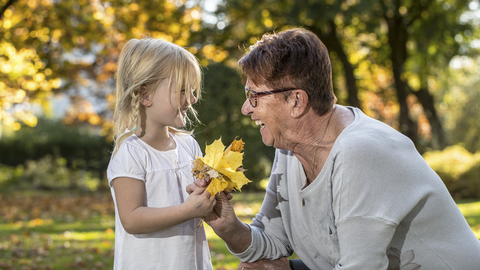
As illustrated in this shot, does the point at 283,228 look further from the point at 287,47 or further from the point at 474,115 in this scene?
the point at 474,115

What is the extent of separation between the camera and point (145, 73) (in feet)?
7.98

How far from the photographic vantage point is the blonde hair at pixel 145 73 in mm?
2447

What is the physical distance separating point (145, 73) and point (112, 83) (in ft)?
68.6

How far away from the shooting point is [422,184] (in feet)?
6.50

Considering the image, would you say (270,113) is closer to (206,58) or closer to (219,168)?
(219,168)

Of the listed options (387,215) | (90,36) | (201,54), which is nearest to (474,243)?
(387,215)

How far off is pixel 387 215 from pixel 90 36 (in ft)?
25.4

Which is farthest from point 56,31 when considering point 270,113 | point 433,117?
point 433,117

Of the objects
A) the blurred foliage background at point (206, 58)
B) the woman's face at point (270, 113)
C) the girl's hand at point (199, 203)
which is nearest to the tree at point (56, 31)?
the blurred foliage background at point (206, 58)

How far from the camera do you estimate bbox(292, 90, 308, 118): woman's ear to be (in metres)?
2.22

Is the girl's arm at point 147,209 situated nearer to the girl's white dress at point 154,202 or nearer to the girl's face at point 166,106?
the girl's white dress at point 154,202

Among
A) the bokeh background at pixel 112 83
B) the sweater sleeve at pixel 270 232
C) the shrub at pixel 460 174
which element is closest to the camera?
the sweater sleeve at pixel 270 232

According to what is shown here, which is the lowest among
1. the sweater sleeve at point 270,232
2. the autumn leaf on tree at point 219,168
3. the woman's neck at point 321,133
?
the sweater sleeve at point 270,232

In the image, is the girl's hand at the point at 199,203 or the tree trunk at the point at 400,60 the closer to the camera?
the girl's hand at the point at 199,203
